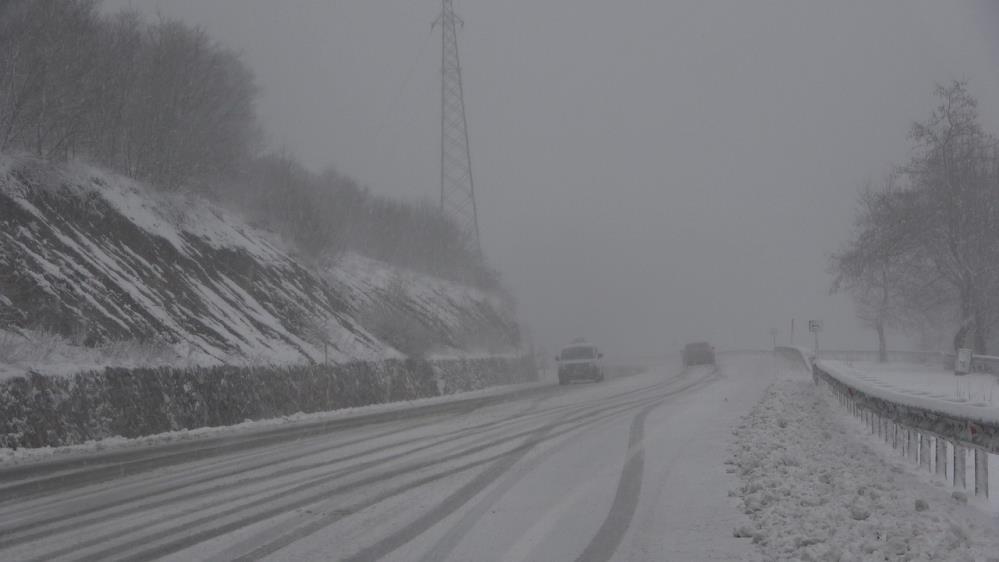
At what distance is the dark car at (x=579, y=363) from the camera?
34750mm

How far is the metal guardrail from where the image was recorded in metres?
7.17

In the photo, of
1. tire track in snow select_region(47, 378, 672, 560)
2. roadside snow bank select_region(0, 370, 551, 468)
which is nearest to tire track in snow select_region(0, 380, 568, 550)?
tire track in snow select_region(47, 378, 672, 560)

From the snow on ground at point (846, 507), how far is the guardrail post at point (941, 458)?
0.23 meters

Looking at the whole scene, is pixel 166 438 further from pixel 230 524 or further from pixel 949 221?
pixel 949 221

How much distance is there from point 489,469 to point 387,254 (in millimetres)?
31791

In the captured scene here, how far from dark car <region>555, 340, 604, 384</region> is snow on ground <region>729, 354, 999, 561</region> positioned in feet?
74.2

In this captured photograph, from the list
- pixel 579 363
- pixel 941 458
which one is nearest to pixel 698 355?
pixel 579 363

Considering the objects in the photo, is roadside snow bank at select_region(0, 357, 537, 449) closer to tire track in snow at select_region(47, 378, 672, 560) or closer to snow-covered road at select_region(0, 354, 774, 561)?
snow-covered road at select_region(0, 354, 774, 561)

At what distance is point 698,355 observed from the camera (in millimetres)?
47094

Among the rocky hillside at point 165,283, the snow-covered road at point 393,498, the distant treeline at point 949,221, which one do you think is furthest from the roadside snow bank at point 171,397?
the distant treeline at point 949,221

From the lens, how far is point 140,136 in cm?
2348

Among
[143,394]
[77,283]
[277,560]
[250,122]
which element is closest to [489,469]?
[277,560]

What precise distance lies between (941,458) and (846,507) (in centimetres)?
267

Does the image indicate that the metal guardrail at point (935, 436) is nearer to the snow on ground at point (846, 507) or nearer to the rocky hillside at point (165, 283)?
the snow on ground at point (846, 507)
